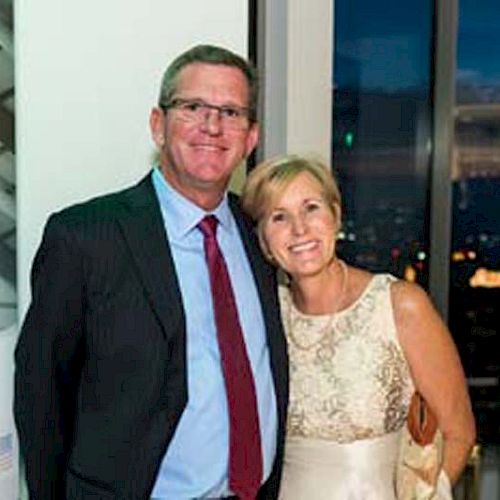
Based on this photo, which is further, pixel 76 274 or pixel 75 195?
pixel 75 195

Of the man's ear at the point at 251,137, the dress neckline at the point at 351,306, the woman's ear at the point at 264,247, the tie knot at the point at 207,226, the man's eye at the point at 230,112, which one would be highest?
the man's eye at the point at 230,112

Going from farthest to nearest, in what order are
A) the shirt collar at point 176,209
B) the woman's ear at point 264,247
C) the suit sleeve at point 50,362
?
1. the woman's ear at point 264,247
2. the shirt collar at point 176,209
3. the suit sleeve at point 50,362

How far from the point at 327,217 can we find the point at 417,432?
0.42 m

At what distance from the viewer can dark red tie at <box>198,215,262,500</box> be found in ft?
5.02

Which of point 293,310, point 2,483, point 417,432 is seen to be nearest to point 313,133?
point 293,310

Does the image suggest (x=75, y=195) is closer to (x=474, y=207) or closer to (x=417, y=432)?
(x=417, y=432)

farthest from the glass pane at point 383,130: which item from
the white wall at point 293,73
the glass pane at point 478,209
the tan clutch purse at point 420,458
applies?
the tan clutch purse at point 420,458

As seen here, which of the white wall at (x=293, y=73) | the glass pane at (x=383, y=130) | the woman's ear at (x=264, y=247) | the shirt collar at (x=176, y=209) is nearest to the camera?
the shirt collar at (x=176, y=209)

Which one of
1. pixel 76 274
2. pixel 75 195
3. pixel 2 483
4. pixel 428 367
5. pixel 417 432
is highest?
pixel 75 195

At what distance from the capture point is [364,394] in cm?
165

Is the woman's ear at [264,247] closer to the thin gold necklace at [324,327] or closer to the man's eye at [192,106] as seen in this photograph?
the thin gold necklace at [324,327]

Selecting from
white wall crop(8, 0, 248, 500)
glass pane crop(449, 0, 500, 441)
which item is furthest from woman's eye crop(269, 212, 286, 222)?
glass pane crop(449, 0, 500, 441)

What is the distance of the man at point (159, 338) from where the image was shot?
1.48 meters

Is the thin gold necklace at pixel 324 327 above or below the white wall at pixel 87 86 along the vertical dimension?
below
